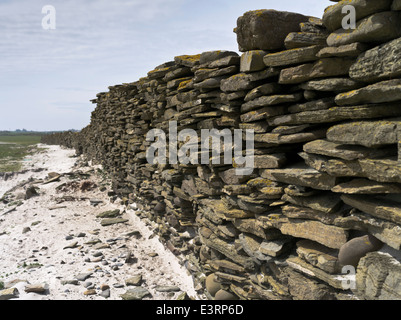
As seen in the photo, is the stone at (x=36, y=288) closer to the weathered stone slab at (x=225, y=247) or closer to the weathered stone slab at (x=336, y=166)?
the weathered stone slab at (x=225, y=247)

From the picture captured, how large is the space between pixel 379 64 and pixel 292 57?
107cm

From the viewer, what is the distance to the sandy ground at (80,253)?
641 cm

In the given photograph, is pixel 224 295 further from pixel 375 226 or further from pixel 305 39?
pixel 305 39

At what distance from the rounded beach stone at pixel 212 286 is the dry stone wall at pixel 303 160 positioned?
0.07ft

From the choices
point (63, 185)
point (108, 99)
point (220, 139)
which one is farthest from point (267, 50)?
point (63, 185)

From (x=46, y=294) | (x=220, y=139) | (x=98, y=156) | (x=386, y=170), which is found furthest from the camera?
(x=98, y=156)

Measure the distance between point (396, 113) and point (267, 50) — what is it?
6.41 feet

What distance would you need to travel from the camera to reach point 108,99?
13773 millimetres

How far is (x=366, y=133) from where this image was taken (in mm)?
2857

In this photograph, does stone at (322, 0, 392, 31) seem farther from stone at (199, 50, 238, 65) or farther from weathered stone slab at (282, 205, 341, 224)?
stone at (199, 50, 238, 65)

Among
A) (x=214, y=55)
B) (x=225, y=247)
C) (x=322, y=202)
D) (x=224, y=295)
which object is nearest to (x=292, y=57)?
(x=322, y=202)

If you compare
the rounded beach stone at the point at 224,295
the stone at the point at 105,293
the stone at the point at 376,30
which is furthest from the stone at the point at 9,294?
the stone at the point at 376,30

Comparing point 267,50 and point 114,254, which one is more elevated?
point 267,50

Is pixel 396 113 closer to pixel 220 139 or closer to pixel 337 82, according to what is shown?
pixel 337 82
